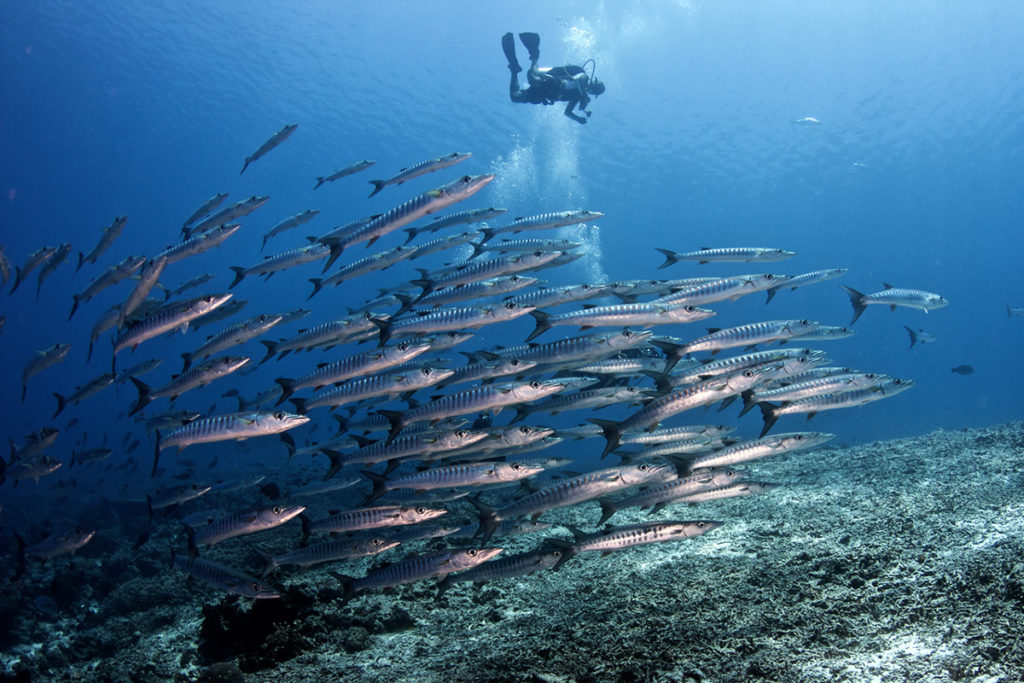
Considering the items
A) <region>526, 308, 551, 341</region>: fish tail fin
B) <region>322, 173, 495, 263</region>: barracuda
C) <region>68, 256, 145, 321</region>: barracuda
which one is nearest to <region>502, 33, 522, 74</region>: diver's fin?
<region>322, 173, 495, 263</region>: barracuda

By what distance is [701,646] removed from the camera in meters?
3.09

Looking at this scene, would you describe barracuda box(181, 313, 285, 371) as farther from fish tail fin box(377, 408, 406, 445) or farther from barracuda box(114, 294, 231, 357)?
fish tail fin box(377, 408, 406, 445)

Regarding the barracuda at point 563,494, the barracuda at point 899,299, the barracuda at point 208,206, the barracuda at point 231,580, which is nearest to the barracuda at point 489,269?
the barracuda at point 563,494

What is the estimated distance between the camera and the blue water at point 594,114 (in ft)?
129

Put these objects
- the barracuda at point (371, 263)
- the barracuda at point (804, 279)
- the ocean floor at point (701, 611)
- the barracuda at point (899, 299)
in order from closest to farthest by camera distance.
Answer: the ocean floor at point (701, 611)
the barracuda at point (371, 263)
the barracuda at point (804, 279)
the barracuda at point (899, 299)

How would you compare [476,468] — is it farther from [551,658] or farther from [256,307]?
[256,307]

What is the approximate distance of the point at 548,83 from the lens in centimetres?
1797

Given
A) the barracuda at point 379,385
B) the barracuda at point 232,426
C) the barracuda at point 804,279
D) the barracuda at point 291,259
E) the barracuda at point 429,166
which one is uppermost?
the barracuda at point 429,166

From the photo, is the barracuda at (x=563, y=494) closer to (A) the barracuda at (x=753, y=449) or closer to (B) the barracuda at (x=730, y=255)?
(A) the barracuda at (x=753, y=449)

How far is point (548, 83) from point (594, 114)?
32340mm

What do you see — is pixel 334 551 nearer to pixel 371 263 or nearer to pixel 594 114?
pixel 371 263

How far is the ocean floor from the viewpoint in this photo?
2.88 metres

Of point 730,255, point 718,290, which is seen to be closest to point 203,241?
point 718,290

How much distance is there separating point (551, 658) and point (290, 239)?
406 ft
